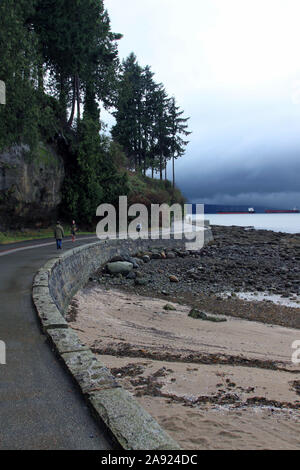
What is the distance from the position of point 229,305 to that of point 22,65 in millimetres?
16728

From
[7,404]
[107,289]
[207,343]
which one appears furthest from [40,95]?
[7,404]

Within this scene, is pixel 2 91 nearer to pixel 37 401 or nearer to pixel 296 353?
pixel 37 401

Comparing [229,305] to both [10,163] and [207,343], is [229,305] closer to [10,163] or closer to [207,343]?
[207,343]

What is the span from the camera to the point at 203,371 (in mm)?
6750

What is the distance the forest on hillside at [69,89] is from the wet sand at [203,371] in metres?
12.7

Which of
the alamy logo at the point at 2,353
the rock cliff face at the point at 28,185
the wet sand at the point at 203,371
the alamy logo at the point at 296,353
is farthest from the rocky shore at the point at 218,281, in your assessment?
the alamy logo at the point at 2,353

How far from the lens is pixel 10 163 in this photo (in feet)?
76.4

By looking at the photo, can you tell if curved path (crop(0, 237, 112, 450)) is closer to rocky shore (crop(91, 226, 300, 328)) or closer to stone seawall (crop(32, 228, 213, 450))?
stone seawall (crop(32, 228, 213, 450))

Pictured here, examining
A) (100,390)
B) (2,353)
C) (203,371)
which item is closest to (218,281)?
(203,371)

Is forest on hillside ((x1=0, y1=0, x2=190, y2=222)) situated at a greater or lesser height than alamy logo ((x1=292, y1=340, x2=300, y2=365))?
greater

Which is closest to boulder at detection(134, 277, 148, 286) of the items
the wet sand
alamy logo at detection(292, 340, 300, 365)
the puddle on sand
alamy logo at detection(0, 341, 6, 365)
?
the puddle on sand

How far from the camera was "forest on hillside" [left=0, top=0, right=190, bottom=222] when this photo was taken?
18547 millimetres

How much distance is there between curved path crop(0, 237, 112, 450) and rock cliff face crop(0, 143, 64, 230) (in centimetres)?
1833

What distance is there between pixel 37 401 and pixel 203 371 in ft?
13.0
